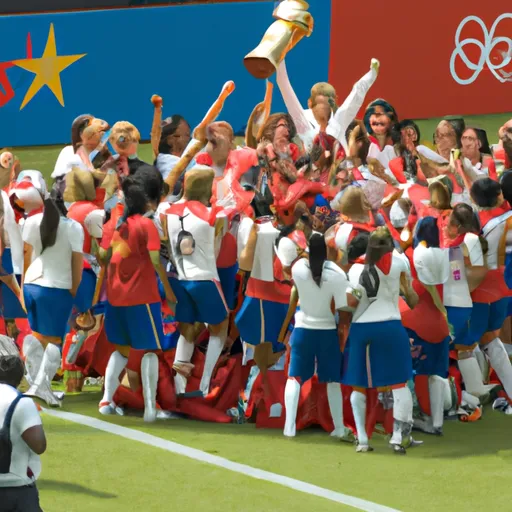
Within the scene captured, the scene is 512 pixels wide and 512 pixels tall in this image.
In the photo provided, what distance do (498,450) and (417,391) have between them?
2.66 feet

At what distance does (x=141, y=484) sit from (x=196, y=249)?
7.15ft

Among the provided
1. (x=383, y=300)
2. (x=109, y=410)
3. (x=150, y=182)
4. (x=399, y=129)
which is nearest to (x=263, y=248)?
(x=150, y=182)

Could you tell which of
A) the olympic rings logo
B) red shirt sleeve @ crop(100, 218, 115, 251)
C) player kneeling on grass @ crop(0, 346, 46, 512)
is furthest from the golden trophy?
the olympic rings logo

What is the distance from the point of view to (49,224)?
425 inches

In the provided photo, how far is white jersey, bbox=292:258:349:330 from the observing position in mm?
10172

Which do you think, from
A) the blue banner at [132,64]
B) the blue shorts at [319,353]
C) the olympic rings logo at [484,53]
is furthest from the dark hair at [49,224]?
the olympic rings logo at [484,53]

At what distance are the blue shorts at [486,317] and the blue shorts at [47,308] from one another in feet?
9.87

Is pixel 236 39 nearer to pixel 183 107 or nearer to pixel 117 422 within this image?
pixel 183 107

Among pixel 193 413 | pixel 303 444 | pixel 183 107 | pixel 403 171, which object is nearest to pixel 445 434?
pixel 303 444

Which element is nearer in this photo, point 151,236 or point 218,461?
point 218,461

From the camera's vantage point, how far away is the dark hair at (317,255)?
10141 millimetres

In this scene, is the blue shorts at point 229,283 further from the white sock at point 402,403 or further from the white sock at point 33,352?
the white sock at point 402,403

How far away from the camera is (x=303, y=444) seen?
10.4m

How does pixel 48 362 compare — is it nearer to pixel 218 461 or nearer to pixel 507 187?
pixel 218 461
